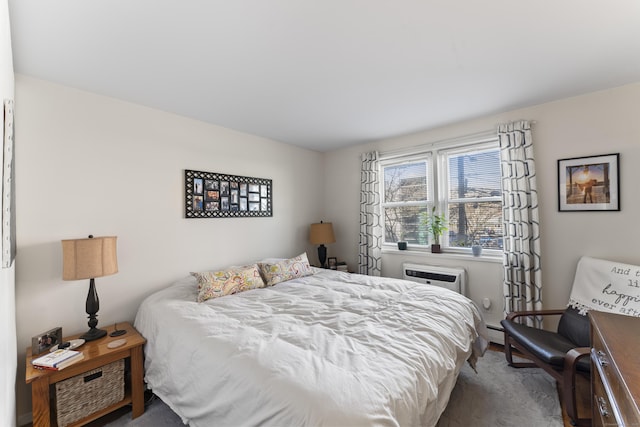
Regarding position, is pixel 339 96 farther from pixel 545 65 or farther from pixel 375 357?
pixel 375 357

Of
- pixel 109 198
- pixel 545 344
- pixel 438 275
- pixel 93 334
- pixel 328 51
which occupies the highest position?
pixel 328 51

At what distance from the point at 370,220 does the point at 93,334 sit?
3.14 m

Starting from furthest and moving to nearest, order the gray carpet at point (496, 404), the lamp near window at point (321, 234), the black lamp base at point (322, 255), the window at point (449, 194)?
the black lamp base at point (322, 255)
the lamp near window at point (321, 234)
the window at point (449, 194)
the gray carpet at point (496, 404)

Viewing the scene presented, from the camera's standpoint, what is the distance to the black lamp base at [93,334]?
1953 mm

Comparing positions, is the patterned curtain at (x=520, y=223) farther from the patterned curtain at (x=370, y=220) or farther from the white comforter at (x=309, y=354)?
the patterned curtain at (x=370, y=220)

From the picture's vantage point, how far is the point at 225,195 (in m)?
3.10

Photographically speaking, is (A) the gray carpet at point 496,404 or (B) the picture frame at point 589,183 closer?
(A) the gray carpet at point 496,404

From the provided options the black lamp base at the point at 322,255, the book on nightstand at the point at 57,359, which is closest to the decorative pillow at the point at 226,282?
the book on nightstand at the point at 57,359

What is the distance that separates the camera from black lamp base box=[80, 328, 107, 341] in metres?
1.95

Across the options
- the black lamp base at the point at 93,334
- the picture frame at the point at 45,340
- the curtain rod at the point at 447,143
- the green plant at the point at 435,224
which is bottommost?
the black lamp base at the point at 93,334

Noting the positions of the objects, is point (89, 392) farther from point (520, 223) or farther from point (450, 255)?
point (520, 223)

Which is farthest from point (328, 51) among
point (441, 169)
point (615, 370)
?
point (441, 169)

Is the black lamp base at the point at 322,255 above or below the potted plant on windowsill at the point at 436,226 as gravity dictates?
below

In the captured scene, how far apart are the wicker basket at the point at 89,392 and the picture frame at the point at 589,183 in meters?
4.03
